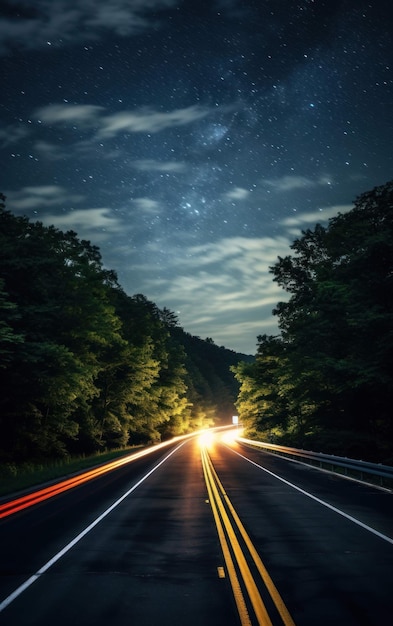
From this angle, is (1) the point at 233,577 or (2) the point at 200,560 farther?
(2) the point at 200,560

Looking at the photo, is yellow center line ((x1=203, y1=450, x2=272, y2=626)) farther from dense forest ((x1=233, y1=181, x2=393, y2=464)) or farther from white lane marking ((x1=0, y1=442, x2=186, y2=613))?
dense forest ((x1=233, y1=181, x2=393, y2=464))

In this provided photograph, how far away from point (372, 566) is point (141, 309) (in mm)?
63749

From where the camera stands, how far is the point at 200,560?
8.68m

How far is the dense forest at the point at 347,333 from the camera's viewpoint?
23027 mm

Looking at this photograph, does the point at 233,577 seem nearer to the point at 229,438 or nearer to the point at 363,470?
the point at 363,470

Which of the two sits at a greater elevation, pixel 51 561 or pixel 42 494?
pixel 51 561

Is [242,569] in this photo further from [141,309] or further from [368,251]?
[141,309]

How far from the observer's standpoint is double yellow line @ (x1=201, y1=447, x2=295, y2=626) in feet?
20.0

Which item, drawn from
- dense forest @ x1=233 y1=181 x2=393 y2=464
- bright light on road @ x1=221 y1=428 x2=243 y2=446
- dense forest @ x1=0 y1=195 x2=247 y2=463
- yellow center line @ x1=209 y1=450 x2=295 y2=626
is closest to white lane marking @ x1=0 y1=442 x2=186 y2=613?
yellow center line @ x1=209 y1=450 x2=295 y2=626

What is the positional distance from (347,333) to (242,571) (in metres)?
22.0

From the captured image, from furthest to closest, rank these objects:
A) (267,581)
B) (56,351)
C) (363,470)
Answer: (56,351) → (363,470) → (267,581)

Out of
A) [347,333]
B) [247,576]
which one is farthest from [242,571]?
[347,333]

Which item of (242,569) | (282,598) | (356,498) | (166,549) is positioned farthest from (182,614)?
(356,498)

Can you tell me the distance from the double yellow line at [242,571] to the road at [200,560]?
19mm
